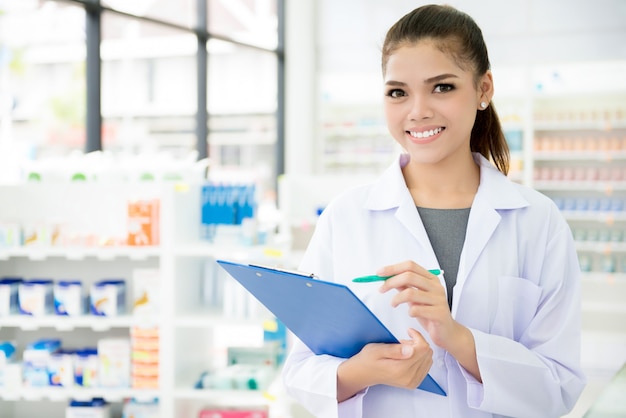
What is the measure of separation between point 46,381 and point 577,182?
19.8 feet

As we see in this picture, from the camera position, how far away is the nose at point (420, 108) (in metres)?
1.33

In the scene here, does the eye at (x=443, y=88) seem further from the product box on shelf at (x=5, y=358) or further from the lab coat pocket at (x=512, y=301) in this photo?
the product box on shelf at (x=5, y=358)

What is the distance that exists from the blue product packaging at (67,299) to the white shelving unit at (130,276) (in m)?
0.05

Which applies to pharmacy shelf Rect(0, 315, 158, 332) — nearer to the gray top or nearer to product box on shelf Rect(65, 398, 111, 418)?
product box on shelf Rect(65, 398, 111, 418)

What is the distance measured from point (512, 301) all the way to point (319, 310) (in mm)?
414

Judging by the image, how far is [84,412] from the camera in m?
3.63

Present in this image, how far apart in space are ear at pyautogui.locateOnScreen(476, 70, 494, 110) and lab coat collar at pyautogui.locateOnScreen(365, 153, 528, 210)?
15cm

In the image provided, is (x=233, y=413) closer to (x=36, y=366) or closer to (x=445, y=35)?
(x=36, y=366)

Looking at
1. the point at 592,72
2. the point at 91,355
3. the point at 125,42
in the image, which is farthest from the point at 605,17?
the point at 91,355

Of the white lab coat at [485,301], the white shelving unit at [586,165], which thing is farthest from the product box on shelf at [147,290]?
the white shelving unit at [586,165]

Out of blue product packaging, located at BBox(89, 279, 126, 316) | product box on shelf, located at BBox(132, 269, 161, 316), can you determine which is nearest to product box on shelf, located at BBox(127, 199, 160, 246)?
product box on shelf, located at BBox(132, 269, 161, 316)

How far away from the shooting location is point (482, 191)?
4.74ft

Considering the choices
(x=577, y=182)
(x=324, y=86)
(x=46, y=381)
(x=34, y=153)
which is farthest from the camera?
(x=324, y=86)

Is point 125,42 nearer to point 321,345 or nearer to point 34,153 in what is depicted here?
point 34,153
